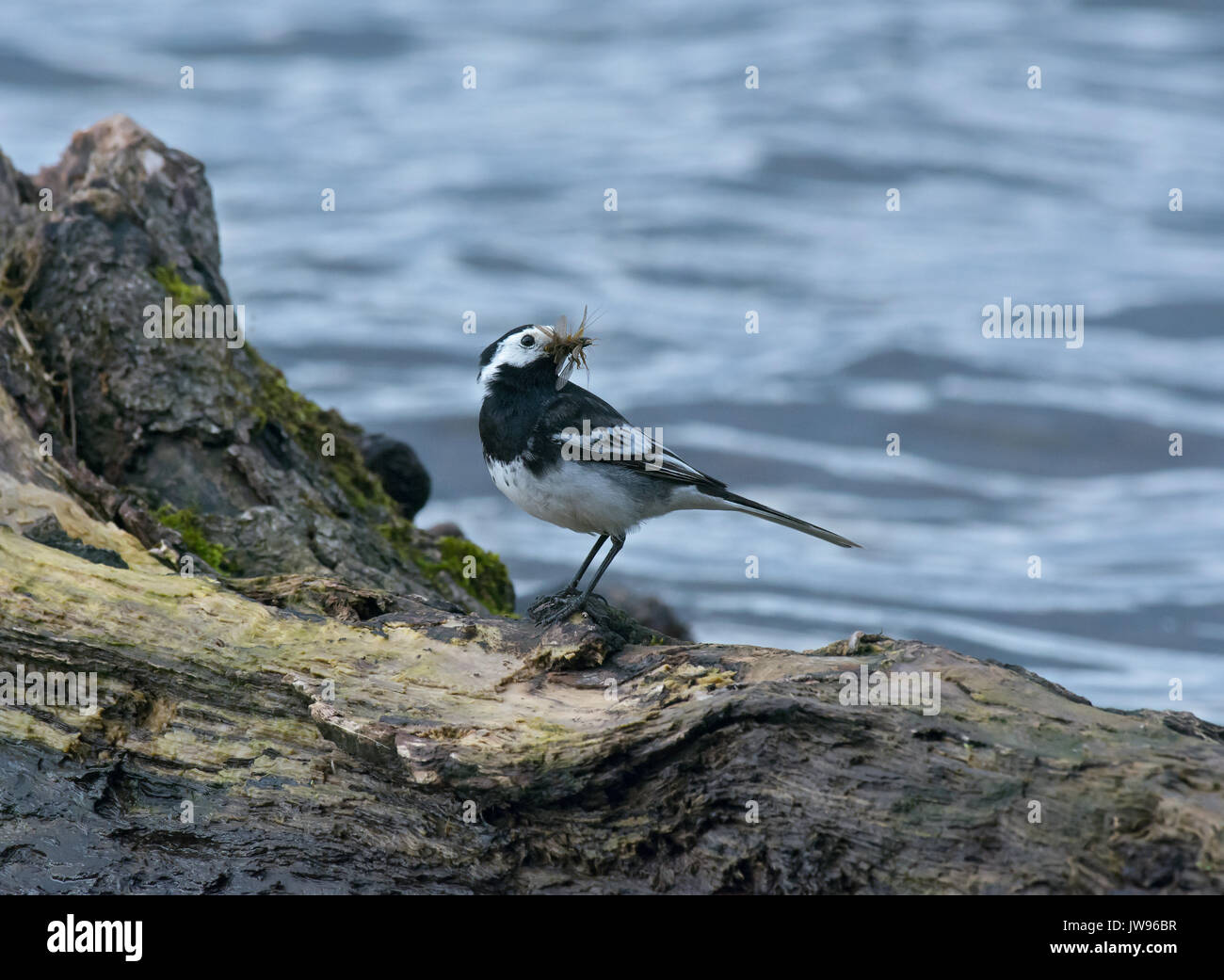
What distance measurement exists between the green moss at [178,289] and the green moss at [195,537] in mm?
1564

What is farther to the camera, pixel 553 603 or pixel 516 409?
pixel 516 409

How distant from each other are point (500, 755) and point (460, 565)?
165 inches

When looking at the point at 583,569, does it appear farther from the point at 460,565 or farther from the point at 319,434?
the point at 319,434

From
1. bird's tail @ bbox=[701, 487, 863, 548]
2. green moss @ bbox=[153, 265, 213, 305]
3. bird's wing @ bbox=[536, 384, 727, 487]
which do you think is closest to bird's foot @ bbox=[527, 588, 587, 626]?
bird's wing @ bbox=[536, 384, 727, 487]

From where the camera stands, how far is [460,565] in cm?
984

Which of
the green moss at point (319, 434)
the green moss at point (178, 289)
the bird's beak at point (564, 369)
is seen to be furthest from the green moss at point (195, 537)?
the bird's beak at point (564, 369)

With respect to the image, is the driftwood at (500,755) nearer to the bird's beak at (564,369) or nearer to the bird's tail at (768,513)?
the bird's tail at (768,513)

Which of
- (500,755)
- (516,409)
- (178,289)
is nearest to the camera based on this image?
(500,755)

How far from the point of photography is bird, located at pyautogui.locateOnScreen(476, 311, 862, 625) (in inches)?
298

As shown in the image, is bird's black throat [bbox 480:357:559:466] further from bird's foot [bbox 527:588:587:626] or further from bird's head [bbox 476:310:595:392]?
bird's foot [bbox 527:588:587:626]

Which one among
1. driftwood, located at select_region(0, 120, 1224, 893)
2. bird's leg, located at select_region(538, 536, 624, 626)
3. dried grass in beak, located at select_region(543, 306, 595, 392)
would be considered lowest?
driftwood, located at select_region(0, 120, 1224, 893)

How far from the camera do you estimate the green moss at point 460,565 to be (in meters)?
9.70

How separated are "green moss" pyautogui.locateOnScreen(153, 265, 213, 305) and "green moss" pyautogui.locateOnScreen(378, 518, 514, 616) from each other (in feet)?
6.62

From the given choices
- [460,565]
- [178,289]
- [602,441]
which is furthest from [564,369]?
[178,289]
